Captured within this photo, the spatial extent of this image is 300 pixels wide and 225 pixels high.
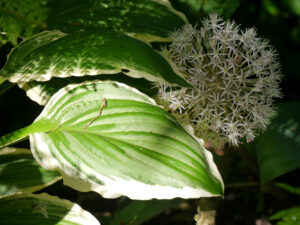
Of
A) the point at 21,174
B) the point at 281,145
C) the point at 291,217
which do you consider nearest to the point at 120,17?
the point at 21,174

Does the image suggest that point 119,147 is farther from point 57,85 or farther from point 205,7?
point 205,7

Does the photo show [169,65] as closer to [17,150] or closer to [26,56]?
[26,56]

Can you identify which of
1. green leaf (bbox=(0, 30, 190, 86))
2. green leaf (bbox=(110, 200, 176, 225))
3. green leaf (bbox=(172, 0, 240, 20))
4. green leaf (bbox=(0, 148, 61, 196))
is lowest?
green leaf (bbox=(110, 200, 176, 225))

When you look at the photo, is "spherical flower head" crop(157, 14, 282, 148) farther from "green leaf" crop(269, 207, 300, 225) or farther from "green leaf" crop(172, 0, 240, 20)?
"green leaf" crop(269, 207, 300, 225)

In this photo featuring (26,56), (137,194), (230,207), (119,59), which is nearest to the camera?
(137,194)

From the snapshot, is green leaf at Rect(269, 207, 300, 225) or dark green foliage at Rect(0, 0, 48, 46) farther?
green leaf at Rect(269, 207, 300, 225)

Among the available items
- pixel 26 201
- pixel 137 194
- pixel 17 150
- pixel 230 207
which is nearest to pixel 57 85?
pixel 17 150

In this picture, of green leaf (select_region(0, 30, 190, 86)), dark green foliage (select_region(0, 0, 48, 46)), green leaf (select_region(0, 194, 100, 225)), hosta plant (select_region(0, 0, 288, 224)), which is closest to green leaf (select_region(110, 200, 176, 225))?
hosta plant (select_region(0, 0, 288, 224))
